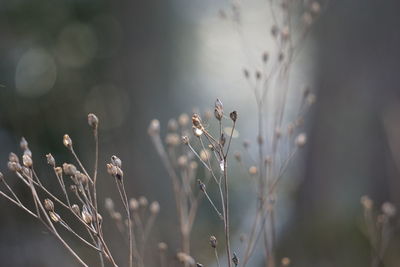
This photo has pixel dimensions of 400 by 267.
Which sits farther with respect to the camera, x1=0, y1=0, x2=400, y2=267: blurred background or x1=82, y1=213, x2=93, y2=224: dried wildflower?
x1=0, y1=0, x2=400, y2=267: blurred background

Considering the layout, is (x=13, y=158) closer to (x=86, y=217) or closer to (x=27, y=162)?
(x=27, y=162)

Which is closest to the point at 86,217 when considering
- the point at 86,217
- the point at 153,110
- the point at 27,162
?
the point at 86,217

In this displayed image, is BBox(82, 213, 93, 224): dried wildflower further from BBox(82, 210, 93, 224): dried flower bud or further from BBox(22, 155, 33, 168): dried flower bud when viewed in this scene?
BBox(22, 155, 33, 168): dried flower bud

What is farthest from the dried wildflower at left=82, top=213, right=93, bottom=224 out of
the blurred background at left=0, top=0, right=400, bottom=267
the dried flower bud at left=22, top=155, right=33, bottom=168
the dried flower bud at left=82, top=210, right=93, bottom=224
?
the blurred background at left=0, top=0, right=400, bottom=267

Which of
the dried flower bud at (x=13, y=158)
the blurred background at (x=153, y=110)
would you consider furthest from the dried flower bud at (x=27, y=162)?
the blurred background at (x=153, y=110)

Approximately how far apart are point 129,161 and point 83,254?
59 centimetres

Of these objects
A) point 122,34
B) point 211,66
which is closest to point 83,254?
point 122,34

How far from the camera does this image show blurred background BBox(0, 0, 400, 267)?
2.49m

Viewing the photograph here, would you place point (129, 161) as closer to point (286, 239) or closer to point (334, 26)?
point (286, 239)

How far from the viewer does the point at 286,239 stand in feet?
9.38

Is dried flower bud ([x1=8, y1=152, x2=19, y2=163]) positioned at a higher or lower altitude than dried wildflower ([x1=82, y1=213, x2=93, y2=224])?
higher

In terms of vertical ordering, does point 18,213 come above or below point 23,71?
below

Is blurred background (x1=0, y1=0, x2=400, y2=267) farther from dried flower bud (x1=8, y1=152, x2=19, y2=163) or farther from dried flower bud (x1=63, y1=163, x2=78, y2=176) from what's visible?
dried flower bud (x1=63, y1=163, x2=78, y2=176)

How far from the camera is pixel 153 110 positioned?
126 inches
